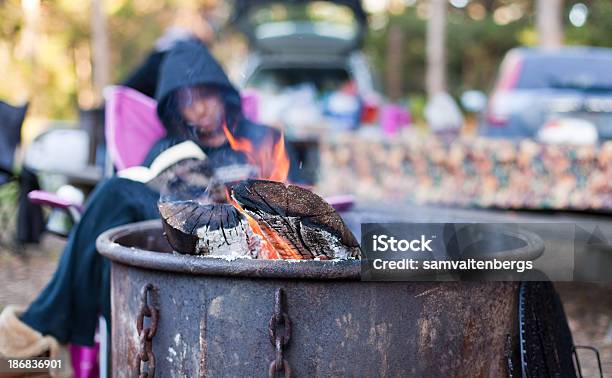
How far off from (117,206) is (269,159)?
2.39ft

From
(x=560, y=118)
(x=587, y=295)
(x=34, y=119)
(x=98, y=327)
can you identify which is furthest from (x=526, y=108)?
(x=34, y=119)

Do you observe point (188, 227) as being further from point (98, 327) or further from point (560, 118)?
point (560, 118)

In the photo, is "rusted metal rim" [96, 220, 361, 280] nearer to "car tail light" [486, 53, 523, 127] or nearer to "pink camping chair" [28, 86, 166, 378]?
"pink camping chair" [28, 86, 166, 378]

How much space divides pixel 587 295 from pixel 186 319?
4.12 metres

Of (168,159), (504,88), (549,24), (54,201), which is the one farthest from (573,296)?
(549,24)

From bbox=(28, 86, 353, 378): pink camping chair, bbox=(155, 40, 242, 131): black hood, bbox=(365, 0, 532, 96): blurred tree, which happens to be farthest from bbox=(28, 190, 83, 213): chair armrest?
bbox=(365, 0, 532, 96): blurred tree

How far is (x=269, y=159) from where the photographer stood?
3.04m

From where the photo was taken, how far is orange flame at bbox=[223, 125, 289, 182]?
291 centimetres

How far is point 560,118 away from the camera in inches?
254

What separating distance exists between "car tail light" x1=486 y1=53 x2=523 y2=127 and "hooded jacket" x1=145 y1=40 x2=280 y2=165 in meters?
3.70

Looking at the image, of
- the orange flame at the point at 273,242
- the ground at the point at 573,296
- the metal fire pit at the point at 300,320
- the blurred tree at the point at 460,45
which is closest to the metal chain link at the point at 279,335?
the metal fire pit at the point at 300,320

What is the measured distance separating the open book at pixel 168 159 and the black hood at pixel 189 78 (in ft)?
1.50

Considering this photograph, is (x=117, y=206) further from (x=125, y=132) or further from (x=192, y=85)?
(x=125, y=132)

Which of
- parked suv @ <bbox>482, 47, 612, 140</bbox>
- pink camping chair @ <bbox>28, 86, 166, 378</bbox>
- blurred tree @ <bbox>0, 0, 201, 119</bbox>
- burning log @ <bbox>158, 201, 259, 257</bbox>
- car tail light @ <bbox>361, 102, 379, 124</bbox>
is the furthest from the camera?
blurred tree @ <bbox>0, 0, 201, 119</bbox>
